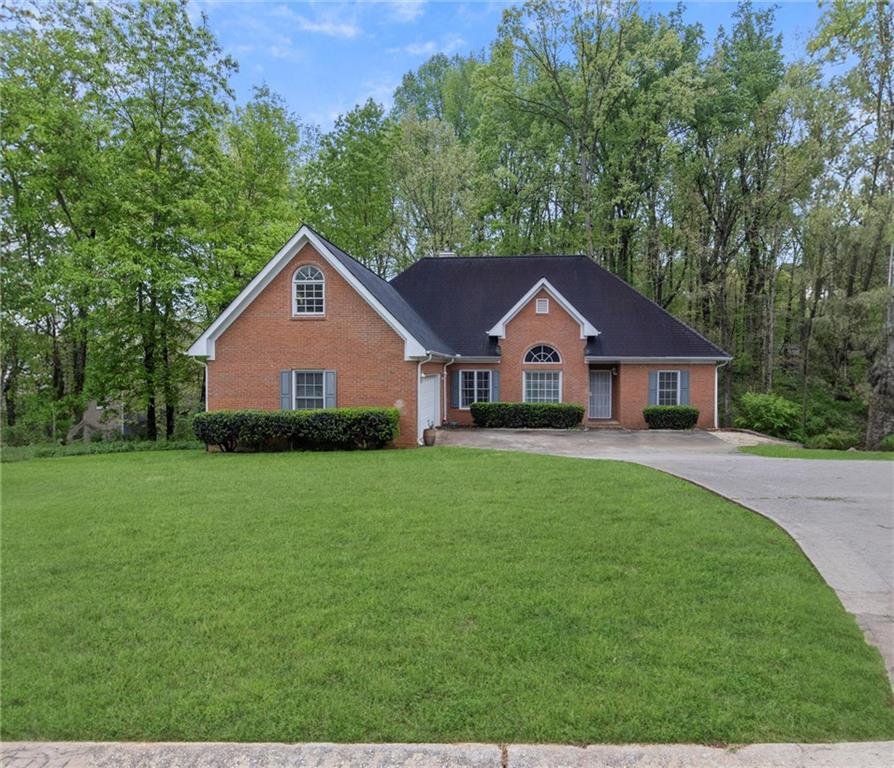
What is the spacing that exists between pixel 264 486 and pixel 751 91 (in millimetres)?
32732

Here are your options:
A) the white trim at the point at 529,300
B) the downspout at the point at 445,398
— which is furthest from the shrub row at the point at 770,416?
the downspout at the point at 445,398

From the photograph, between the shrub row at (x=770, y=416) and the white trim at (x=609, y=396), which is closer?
the shrub row at (x=770, y=416)

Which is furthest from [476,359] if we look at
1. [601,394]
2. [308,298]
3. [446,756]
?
[446,756]

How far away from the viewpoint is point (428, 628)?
405 centimetres

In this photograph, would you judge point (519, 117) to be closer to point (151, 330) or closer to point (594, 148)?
point (594, 148)

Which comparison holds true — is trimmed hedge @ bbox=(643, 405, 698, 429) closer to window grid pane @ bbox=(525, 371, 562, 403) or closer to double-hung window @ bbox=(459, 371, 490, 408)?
window grid pane @ bbox=(525, 371, 562, 403)

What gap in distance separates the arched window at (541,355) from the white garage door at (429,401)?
4.10 metres

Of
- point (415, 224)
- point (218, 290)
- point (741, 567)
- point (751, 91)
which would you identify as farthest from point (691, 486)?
point (751, 91)

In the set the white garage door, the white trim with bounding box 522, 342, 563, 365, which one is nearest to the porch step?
the white trim with bounding box 522, 342, 563, 365

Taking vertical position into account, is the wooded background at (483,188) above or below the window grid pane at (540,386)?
above

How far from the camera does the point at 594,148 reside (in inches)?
1196

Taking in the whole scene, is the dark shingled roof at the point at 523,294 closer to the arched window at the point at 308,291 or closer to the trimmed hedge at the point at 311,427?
the arched window at the point at 308,291

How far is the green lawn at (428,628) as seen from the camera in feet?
10.1

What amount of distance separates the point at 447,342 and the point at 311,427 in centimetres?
849
